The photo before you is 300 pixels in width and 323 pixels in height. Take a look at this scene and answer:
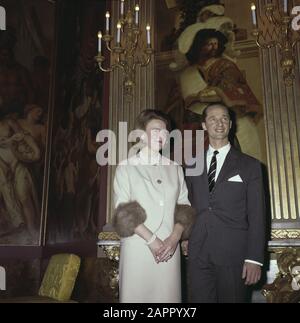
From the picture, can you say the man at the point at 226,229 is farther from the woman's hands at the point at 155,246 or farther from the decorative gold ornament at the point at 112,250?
the decorative gold ornament at the point at 112,250

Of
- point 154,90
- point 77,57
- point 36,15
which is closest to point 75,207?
point 154,90

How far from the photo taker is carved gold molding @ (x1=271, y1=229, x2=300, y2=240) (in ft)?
13.3

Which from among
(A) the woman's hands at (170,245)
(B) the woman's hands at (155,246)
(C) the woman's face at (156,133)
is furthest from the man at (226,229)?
(C) the woman's face at (156,133)

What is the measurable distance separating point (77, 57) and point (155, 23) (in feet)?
4.81

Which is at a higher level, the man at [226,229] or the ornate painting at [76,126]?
the ornate painting at [76,126]

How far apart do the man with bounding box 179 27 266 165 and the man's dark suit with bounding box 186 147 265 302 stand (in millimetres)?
1829

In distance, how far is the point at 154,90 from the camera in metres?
5.09

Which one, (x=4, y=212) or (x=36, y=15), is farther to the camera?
(x=36, y=15)

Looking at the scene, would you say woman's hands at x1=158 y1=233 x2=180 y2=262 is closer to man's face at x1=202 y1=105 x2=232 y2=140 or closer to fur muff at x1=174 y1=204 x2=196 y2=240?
fur muff at x1=174 y1=204 x2=196 y2=240

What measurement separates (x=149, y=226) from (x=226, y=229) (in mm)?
548

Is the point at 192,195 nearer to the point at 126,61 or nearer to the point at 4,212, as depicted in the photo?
the point at 126,61

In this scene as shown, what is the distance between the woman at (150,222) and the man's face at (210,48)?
97.5 inches

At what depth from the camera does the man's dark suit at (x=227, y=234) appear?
2.50 metres

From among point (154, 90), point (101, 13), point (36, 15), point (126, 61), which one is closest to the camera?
point (126, 61)
